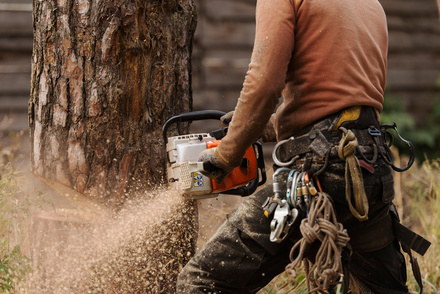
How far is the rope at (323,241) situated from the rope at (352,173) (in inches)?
4.0

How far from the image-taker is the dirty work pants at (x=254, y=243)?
2.29m

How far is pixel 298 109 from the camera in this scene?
2.36m

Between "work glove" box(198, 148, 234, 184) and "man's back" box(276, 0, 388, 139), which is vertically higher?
"man's back" box(276, 0, 388, 139)

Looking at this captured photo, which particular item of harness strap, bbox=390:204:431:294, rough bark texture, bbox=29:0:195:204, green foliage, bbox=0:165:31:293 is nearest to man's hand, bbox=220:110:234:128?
rough bark texture, bbox=29:0:195:204

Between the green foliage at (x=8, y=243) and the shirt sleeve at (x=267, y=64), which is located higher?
the shirt sleeve at (x=267, y=64)

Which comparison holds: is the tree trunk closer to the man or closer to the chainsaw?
the chainsaw

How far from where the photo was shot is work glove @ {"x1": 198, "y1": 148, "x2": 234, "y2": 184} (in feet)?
7.79

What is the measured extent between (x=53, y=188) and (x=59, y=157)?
0.64 feet

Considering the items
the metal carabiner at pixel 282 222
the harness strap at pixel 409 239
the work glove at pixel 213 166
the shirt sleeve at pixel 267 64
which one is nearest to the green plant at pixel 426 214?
the harness strap at pixel 409 239

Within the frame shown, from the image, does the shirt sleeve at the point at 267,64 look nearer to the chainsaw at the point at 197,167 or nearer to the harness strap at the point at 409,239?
the chainsaw at the point at 197,167

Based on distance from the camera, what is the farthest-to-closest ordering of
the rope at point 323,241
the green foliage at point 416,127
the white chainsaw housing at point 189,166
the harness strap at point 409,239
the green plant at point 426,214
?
the green foliage at point 416,127 < the green plant at point 426,214 < the white chainsaw housing at point 189,166 < the harness strap at point 409,239 < the rope at point 323,241

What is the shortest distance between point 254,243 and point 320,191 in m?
0.36

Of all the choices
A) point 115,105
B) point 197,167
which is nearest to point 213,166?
point 197,167

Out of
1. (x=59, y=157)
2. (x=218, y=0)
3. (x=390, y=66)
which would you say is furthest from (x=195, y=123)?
(x=59, y=157)
